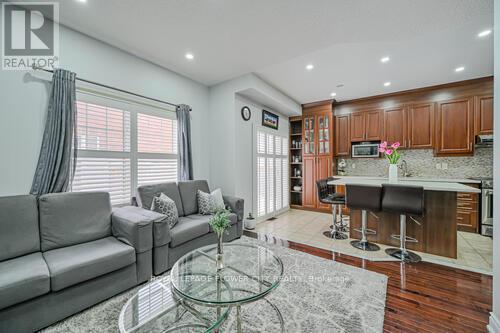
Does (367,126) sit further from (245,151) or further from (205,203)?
(205,203)

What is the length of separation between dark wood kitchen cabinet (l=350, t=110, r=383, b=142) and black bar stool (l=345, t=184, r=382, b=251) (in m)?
2.58

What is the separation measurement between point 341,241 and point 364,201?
0.82 metres

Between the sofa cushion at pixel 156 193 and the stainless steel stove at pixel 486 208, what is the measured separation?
525 cm

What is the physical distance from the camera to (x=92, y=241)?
210cm

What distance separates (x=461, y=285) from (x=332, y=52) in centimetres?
320

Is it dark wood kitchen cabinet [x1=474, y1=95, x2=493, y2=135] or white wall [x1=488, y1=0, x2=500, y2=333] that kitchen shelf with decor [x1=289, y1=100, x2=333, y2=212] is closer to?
dark wood kitchen cabinet [x1=474, y1=95, x2=493, y2=135]

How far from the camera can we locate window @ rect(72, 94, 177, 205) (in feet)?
8.00

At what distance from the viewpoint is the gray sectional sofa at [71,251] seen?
1.42 m

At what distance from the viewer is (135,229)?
2016 mm

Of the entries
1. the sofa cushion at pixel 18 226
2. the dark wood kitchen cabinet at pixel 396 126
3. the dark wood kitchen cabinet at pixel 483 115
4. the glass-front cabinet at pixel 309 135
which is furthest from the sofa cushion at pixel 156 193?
the dark wood kitchen cabinet at pixel 483 115

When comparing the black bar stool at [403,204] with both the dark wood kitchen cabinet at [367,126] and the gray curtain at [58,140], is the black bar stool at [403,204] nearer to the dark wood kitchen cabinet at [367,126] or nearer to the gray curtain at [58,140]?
the dark wood kitchen cabinet at [367,126]

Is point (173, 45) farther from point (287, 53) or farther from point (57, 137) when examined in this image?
point (57, 137)

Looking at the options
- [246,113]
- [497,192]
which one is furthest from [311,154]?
[497,192]

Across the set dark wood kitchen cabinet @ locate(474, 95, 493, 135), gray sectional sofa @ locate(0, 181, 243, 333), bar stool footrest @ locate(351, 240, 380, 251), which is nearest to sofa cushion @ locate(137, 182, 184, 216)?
gray sectional sofa @ locate(0, 181, 243, 333)
